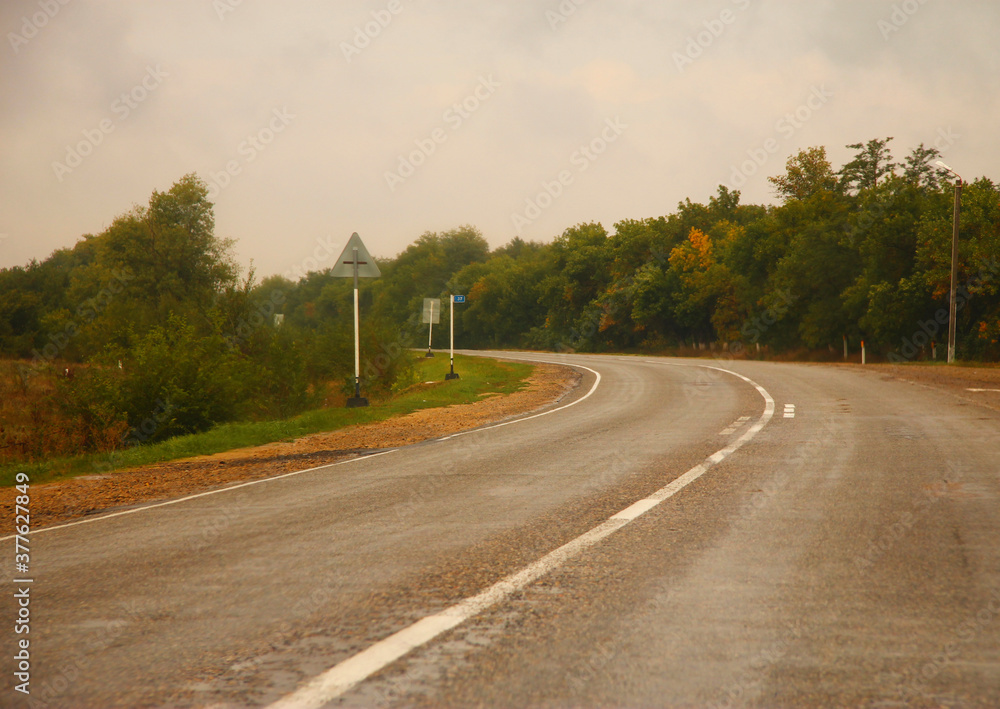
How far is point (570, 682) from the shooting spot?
Answer: 9.26ft

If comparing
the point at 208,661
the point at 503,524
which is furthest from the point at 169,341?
the point at 208,661

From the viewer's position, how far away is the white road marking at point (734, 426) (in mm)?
10883

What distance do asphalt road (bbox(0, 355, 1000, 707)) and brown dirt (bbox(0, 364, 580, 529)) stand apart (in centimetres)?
103

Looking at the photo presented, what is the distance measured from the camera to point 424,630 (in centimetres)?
334

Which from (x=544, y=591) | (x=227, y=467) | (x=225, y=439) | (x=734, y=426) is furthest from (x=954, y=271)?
(x=544, y=591)

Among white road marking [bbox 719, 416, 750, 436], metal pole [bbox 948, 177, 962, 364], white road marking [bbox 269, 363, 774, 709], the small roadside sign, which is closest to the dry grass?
white road marking [bbox 719, 416, 750, 436]

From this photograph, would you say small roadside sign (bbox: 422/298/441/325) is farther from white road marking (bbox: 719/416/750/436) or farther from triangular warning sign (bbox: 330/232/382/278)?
white road marking (bbox: 719/416/750/436)

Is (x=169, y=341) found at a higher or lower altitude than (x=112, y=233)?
lower

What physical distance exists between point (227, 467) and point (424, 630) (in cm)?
725

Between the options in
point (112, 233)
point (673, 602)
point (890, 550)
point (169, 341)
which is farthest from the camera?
point (112, 233)

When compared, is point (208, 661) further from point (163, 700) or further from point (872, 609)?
point (872, 609)

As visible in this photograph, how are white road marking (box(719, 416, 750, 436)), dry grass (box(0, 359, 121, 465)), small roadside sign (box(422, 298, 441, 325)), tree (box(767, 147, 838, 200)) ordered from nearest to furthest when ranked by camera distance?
white road marking (box(719, 416, 750, 436)) → dry grass (box(0, 359, 121, 465)) → small roadside sign (box(422, 298, 441, 325)) → tree (box(767, 147, 838, 200))

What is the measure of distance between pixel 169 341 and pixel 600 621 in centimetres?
1577

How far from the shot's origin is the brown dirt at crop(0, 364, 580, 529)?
761cm
